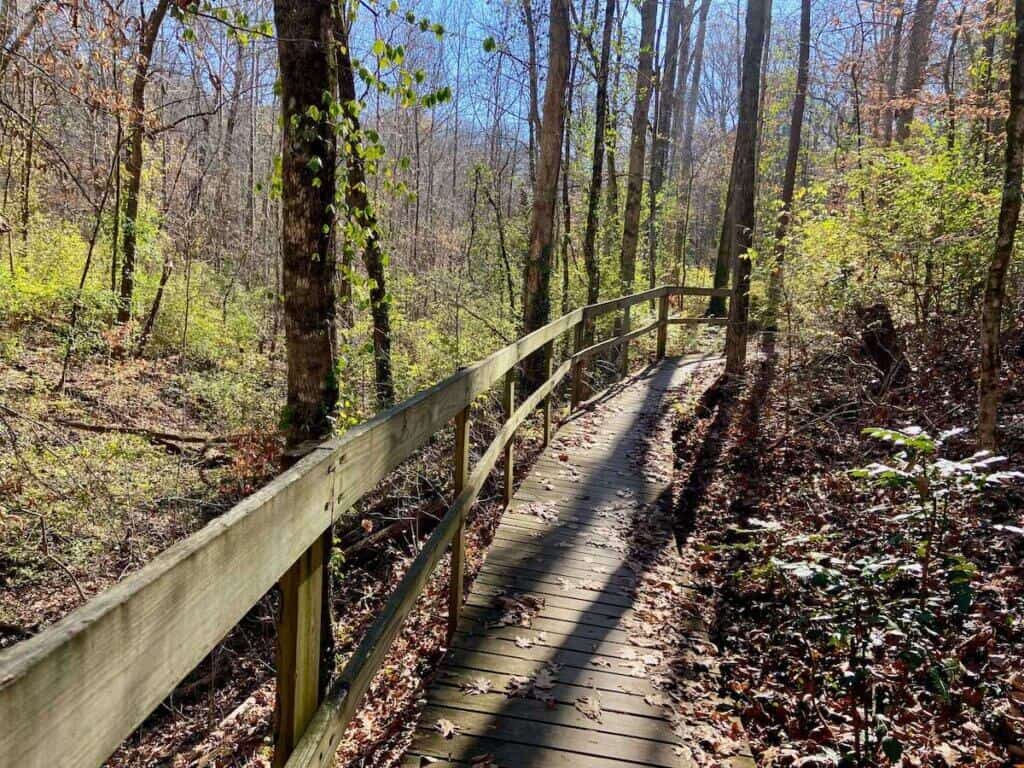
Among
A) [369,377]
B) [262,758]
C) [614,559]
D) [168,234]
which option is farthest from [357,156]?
[168,234]

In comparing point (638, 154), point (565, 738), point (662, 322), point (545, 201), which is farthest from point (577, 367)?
point (638, 154)

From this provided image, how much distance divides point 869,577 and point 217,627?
3.15m

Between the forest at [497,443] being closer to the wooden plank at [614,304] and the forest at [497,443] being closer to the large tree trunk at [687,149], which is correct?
the wooden plank at [614,304]

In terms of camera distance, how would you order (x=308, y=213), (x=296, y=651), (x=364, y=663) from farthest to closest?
(x=308, y=213) → (x=364, y=663) → (x=296, y=651)

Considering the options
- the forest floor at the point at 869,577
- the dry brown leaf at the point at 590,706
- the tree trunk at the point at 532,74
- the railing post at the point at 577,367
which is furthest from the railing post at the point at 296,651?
the tree trunk at the point at 532,74

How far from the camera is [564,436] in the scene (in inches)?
310

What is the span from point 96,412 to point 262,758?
8.42 metres

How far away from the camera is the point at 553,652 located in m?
3.72

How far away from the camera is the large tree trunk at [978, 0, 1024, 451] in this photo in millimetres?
5254

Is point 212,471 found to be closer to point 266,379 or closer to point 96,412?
point 96,412

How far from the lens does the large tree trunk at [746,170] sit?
10.2 m

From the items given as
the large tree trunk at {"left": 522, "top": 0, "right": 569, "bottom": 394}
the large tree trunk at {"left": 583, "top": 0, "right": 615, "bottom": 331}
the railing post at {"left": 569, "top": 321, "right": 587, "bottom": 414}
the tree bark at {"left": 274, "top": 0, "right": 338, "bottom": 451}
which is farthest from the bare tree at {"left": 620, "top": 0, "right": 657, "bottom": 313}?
the tree bark at {"left": 274, "top": 0, "right": 338, "bottom": 451}

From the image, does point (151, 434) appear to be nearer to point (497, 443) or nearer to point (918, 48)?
point (497, 443)

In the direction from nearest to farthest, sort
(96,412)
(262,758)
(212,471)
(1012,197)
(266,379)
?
Answer: (262,758) → (1012,197) → (212,471) → (96,412) → (266,379)
